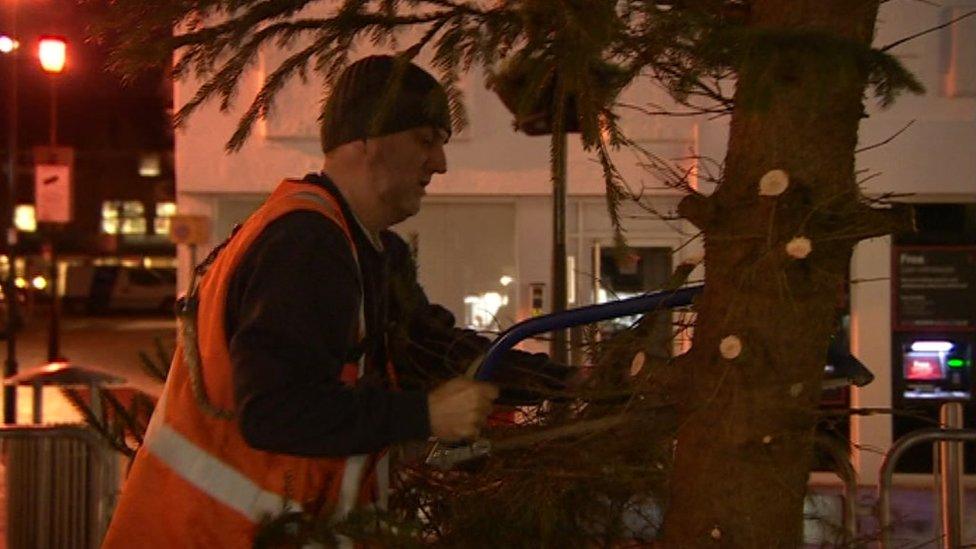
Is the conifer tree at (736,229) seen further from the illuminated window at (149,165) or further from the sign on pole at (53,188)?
the illuminated window at (149,165)

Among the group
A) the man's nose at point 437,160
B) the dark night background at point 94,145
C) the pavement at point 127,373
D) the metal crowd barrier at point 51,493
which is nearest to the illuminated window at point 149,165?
the dark night background at point 94,145

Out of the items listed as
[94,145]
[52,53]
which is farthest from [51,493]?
[94,145]

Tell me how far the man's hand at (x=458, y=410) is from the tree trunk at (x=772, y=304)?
366 mm

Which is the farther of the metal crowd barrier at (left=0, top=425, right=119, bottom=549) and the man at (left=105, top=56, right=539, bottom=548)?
the metal crowd barrier at (left=0, top=425, right=119, bottom=549)

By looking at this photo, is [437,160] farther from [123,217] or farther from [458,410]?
[123,217]

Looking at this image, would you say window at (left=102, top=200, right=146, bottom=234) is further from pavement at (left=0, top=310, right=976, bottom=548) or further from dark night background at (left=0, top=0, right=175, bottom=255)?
pavement at (left=0, top=310, right=976, bottom=548)

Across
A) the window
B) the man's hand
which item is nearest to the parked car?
the window

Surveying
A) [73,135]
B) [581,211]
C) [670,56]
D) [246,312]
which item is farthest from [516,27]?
[73,135]

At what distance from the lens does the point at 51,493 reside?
576 centimetres

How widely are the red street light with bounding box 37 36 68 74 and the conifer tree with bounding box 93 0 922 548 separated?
43.9 feet

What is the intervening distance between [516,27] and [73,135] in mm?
40198

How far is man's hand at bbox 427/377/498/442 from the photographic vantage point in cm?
217

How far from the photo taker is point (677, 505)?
2275 millimetres

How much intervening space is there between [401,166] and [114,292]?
42.0 m
